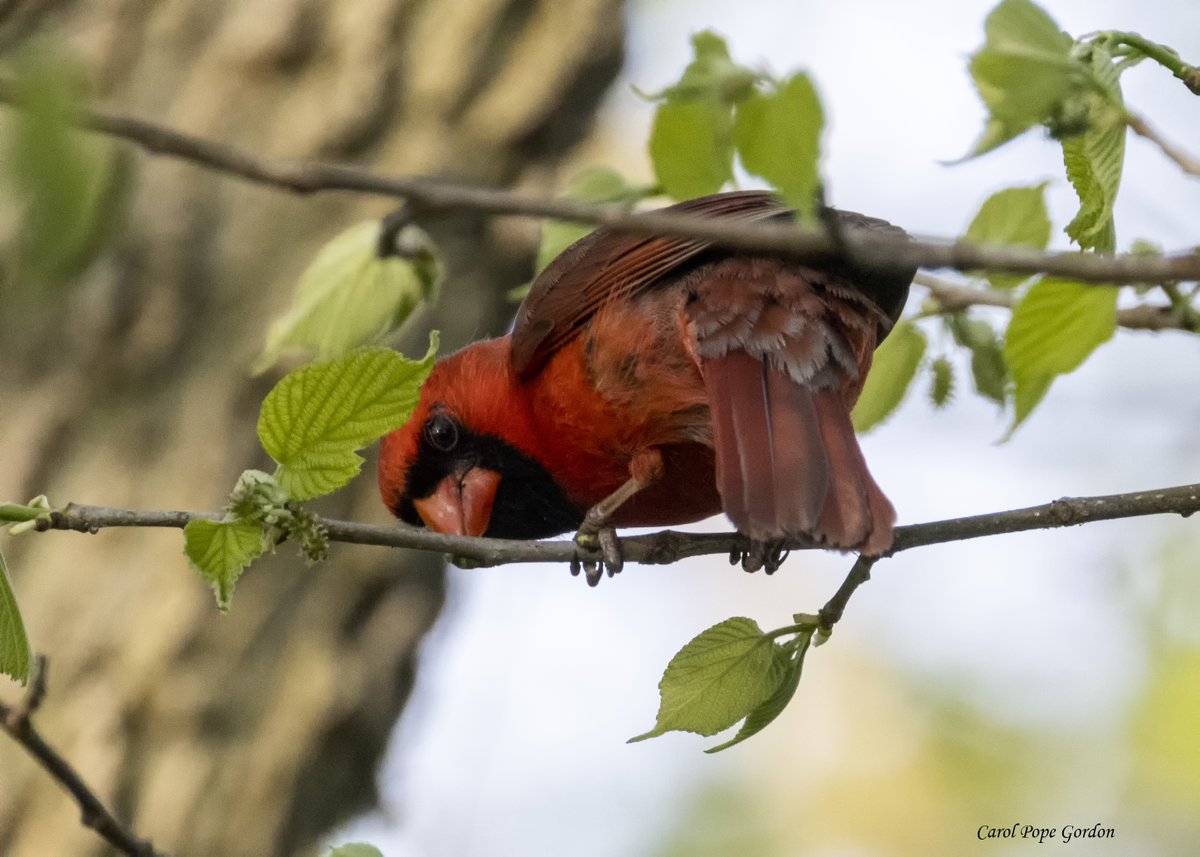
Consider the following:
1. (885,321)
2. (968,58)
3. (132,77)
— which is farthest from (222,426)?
(968,58)

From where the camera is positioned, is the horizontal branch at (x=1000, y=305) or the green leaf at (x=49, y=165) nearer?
the green leaf at (x=49, y=165)

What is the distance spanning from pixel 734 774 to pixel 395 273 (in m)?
6.78

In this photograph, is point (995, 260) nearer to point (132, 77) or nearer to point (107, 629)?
point (107, 629)

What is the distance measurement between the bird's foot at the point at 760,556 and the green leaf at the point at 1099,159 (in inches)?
38.9

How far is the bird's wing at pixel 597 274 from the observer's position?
289cm

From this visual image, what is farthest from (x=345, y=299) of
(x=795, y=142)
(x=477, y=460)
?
(x=477, y=460)

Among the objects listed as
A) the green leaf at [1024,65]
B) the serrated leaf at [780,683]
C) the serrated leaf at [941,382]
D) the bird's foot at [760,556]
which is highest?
the green leaf at [1024,65]

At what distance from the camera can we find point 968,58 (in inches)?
54.9

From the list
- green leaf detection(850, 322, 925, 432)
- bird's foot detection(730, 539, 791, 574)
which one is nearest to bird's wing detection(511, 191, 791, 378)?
green leaf detection(850, 322, 925, 432)

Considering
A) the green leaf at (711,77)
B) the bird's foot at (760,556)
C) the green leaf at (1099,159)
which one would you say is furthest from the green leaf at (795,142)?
the bird's foot at (760,556)

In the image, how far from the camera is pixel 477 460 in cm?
356

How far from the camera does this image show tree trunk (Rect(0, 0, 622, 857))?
4.18 m

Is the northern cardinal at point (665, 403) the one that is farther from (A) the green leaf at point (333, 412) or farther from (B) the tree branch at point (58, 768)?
(B) the tree branch at point (58, 768)

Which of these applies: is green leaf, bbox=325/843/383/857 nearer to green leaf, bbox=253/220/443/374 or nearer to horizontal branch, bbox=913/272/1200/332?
green leaf, bbox=253/220/443/374
